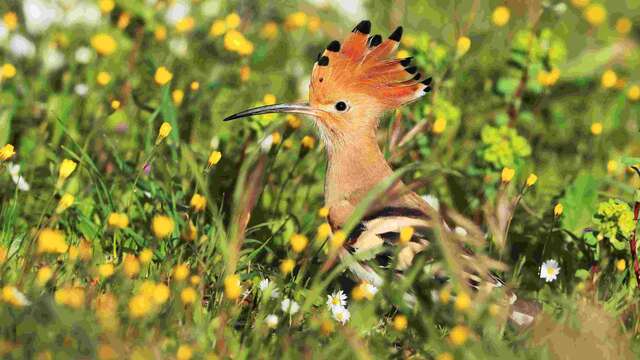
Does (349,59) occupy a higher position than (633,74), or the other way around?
(349,59)

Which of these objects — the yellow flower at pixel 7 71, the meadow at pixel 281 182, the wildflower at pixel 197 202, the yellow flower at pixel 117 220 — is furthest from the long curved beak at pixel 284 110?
the yellow flower at pixel 7 71

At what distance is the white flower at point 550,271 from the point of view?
395 centimetres

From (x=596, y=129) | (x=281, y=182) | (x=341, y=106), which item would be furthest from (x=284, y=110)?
(x=596, y=129)

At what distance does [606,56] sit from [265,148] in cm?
213

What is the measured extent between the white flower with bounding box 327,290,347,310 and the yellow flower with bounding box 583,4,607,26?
2929mm

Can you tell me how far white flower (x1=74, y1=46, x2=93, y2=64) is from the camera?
16.7 ft

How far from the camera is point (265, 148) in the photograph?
437 cm

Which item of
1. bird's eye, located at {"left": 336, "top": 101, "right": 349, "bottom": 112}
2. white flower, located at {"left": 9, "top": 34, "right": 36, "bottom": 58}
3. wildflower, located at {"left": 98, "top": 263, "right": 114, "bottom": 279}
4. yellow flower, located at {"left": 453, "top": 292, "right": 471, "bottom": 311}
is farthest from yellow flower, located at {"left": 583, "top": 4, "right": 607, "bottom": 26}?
wildflower, located at {"left": 98, "top": 263, "right": 114, "bottom": 279}

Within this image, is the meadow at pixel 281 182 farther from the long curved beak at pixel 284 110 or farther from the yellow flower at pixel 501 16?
the long curved beak at pixel 284 110

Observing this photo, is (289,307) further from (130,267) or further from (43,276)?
(43,276)

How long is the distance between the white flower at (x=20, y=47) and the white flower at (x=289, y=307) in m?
2.14

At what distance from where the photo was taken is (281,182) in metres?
4.60

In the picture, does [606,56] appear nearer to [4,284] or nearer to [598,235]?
[598,235]

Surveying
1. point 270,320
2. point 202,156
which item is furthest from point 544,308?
point 202,156
